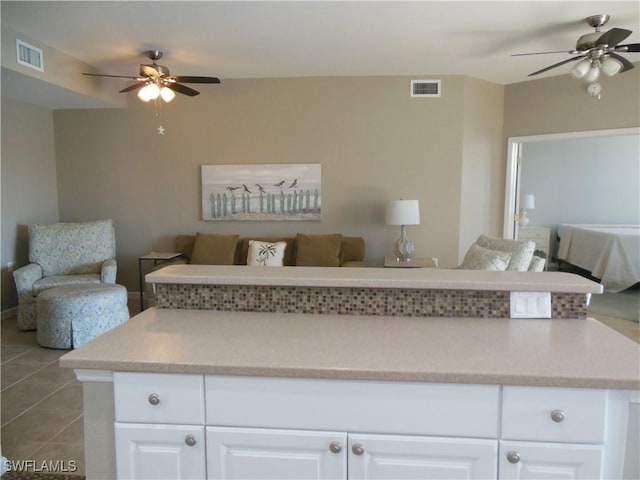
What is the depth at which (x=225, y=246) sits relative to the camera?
16.4ft

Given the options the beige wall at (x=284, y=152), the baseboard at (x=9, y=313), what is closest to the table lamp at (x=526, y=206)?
the beige wall at (x=284, y=152)

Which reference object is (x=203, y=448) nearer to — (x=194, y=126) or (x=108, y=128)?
(x=194, y=126)

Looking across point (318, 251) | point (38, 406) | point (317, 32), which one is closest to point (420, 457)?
point (38, 406)

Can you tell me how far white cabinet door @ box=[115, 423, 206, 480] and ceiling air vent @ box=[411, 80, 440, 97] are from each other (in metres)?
4.56

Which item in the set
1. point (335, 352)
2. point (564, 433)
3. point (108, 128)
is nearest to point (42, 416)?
point (335, 352)

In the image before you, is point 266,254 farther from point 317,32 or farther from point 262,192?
point 317,32

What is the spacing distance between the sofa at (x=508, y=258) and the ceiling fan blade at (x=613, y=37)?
4.96ft

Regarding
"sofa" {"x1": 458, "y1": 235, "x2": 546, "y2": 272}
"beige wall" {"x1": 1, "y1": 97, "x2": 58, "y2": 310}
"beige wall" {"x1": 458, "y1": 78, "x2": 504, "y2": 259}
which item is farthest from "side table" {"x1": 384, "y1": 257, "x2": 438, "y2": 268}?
"beige wall" {"x1": 1, "y1": 97, "x2": 58, "y2": 310}

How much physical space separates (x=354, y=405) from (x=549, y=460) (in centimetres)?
55

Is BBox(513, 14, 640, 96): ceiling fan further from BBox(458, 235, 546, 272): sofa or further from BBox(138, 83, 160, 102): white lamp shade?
BBox(138, 83, 160, 102): white lamp shade

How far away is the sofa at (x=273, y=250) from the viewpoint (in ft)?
15.5

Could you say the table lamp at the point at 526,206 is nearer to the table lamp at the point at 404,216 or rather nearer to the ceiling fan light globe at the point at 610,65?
the table lamp at the point at 404,216

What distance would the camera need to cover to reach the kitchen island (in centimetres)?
119

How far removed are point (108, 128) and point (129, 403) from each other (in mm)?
4916
